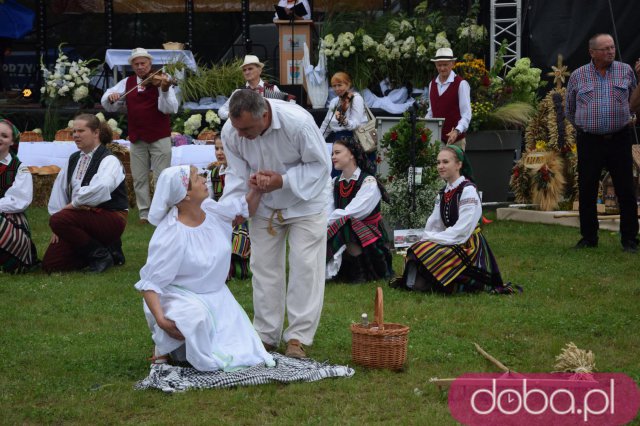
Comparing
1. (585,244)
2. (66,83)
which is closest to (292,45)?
(66,83)

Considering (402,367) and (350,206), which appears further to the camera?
(350,206)

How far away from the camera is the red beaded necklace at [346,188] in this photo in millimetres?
8555

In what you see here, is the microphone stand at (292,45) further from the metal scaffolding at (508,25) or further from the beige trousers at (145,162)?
the beige trousers at (145,162)

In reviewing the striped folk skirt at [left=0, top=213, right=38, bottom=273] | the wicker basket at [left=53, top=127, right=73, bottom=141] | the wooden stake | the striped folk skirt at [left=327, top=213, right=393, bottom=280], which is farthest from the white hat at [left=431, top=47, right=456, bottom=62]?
the wooden stake

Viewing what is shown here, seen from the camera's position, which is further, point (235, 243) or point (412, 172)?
point (412, 172)

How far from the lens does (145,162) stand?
11969 millimetres

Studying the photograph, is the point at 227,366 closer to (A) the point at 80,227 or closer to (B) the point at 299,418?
(B) the point at 299,418

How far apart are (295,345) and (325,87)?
927cm

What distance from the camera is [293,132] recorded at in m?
5.77

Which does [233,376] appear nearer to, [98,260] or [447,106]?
[98,260]

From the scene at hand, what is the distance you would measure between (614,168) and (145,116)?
16.8 ft

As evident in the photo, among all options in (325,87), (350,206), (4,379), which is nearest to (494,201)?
(325,87)

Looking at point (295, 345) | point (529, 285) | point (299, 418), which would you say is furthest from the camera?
point (529, 285)

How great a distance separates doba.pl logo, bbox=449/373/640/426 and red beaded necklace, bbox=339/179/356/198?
3.54m
